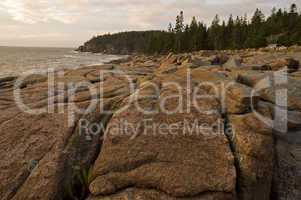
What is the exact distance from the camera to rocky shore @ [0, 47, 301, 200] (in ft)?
15.8

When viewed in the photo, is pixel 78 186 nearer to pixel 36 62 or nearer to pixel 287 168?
pixel 287 168

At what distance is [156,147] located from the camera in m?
5.39

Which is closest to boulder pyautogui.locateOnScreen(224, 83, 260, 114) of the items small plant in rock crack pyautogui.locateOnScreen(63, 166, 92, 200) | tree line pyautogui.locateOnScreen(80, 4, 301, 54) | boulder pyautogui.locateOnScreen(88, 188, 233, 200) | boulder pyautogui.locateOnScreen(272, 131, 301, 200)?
boulder pyautogui.locateOnScreen(272, 131, 301, 200)

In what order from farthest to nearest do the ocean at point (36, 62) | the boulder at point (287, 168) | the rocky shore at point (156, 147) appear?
the ocean at point (36, 62), the boulder at point (287, 168), the rocky shore at point (156, 147)

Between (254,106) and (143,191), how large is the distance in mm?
3564

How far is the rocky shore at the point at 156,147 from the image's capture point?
4812 mm

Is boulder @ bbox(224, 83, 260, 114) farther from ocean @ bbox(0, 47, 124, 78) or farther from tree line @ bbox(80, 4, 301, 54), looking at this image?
tree line @ bbox(80, 4, 301, 54)

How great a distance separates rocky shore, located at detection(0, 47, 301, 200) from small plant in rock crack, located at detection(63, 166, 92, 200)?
18mm

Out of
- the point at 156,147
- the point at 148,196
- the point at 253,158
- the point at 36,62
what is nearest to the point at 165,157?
the point at 156,147

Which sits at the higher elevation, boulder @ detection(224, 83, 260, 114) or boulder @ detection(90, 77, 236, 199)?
boulder @ detection(224, 83, 260, 114)

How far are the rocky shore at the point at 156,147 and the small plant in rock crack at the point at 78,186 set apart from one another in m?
0.02

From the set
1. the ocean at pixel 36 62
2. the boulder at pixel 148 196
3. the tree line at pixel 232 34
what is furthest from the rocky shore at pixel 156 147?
the tree line at pixel 232 34

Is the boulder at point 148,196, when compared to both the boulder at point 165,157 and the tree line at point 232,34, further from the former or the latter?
the tree line at point 232,34

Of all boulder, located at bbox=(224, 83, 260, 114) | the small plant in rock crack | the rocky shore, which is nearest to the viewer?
the rocky shore
